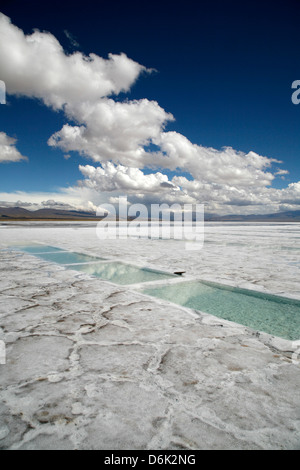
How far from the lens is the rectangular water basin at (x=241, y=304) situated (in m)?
2.66

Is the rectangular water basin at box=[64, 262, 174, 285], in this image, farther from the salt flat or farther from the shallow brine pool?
the salt flat

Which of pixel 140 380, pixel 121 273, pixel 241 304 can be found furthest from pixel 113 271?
pixel 140 380

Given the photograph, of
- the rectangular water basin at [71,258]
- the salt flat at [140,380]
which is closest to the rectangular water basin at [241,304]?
the salt flat at [140,380]

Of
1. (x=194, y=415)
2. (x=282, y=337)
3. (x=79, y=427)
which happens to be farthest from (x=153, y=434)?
(x=282, y=337)

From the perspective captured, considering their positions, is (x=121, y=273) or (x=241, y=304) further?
(x=121, y=273)

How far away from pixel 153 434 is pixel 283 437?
0.63 metres

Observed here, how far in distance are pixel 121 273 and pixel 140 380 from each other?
11.8ft

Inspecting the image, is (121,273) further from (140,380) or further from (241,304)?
(140,380)

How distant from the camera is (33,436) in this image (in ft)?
3.98

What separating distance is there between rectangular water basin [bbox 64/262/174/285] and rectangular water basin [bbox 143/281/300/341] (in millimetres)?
643

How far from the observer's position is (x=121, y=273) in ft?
17.1

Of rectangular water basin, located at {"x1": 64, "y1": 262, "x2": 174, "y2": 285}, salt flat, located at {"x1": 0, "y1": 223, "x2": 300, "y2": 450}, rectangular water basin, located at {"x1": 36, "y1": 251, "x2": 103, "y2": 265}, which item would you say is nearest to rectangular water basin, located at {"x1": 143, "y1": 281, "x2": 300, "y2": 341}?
salt flat, located at {"x1": 0, "y1": 223, "x2": 300, "y2": 450}
